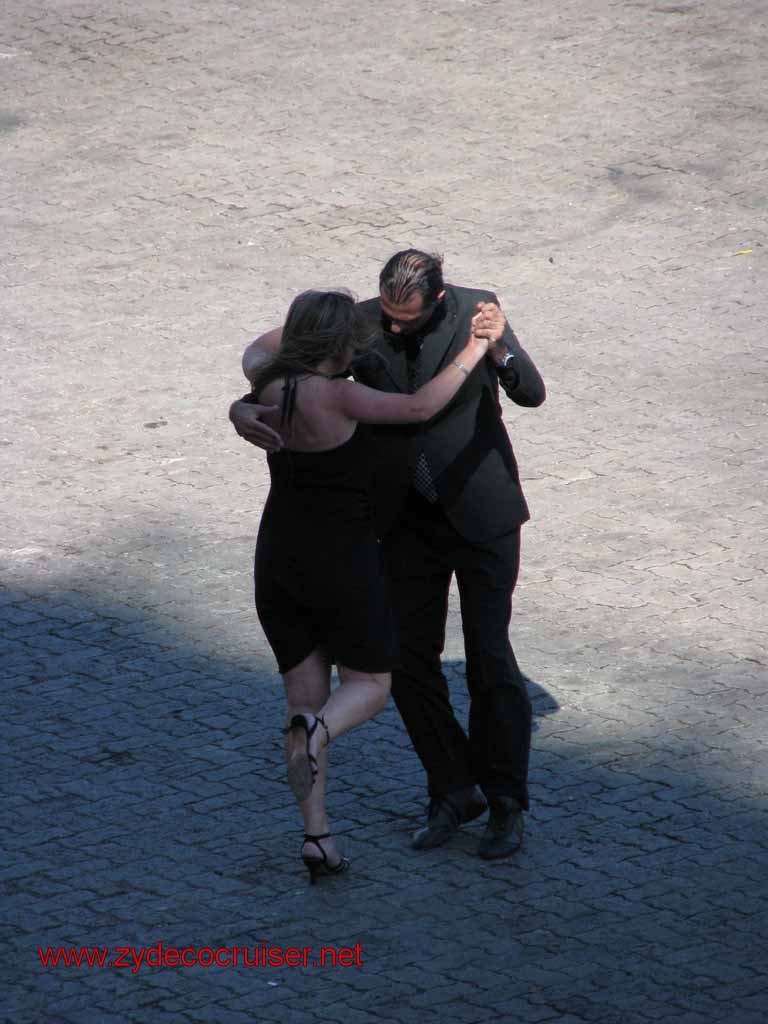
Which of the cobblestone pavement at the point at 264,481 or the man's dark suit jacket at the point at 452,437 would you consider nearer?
the cobblestone pavement at the point at 264,481

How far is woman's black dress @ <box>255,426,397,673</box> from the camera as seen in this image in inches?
193

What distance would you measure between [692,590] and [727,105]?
854 cm

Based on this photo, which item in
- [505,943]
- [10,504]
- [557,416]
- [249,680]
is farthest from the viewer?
[557,416]

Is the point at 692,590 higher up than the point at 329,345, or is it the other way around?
the point at 329,345

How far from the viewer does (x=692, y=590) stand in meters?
7.20

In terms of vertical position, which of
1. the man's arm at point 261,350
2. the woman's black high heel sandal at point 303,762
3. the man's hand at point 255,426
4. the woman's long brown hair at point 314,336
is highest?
the woman's long brown hair at point 314,336

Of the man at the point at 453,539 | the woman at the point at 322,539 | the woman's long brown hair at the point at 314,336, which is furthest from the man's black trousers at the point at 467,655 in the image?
the woman's long brown hair at the point at 314,336

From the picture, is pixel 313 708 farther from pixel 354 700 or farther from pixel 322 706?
pixel 354 700

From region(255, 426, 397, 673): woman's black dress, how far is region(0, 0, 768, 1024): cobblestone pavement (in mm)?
789

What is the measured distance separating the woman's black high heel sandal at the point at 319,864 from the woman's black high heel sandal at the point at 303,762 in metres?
0.18

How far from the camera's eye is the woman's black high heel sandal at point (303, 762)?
4902 millimetres

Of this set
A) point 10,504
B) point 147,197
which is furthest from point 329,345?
point 147,197

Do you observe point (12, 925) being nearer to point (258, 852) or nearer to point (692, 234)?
point (258, 852)

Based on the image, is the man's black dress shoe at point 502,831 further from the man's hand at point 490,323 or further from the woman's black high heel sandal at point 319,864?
the man's hand at point 490,323
